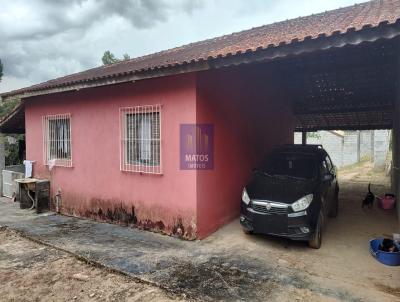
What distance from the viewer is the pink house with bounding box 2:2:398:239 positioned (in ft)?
19.0

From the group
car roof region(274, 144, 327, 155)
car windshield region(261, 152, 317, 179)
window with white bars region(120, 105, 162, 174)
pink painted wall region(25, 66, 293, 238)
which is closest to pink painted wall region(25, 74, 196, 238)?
pink painted wall region(25, 66, 293, 238)

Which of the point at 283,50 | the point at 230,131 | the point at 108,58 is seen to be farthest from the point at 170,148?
the point at 108,58

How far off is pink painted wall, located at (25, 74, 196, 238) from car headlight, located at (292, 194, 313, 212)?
1847mm

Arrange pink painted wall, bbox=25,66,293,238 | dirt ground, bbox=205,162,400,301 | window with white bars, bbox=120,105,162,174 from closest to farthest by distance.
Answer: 1. dirt ground, bbox=205,162,400,301
2. pink painted wall, bbox=25,66,293,238
3. window with white bars, bbox=120,105,162,174

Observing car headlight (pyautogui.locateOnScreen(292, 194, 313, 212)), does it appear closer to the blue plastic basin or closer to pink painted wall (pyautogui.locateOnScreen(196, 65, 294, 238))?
the blue plastic basin

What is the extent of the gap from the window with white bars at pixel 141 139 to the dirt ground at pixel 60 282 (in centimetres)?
233

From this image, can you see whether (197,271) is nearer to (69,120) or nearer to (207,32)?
(69,120)

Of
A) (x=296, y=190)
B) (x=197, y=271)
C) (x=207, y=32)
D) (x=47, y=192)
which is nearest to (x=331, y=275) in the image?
(x=296, y=190)

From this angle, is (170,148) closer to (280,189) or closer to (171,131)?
(171,131)

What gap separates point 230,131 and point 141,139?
6.53 feet

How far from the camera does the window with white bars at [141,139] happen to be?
21.4ft

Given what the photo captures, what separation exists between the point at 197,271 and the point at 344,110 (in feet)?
32.7

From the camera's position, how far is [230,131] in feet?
22.7

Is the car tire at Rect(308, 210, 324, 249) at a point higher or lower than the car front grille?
lower
